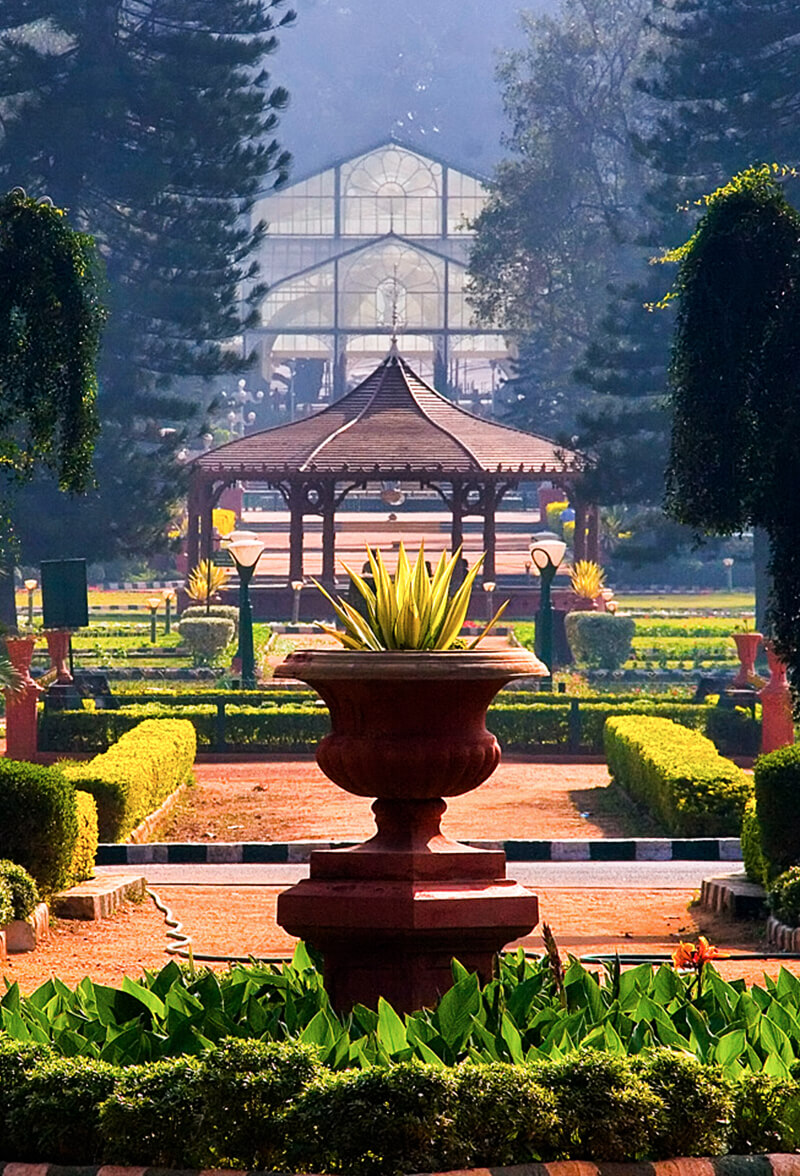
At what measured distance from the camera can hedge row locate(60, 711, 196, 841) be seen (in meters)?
15.3

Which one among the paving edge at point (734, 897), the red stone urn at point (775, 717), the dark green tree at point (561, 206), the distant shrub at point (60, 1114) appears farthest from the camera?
the dark green tree at point (561, 206)

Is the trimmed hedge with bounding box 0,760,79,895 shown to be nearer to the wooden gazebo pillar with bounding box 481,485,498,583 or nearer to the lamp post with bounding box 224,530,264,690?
the lamp post with bounding box 224,530,264,690

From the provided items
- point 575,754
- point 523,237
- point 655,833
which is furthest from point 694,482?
point 523,237

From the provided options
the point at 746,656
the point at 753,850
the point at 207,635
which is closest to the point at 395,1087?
the point at 753,850

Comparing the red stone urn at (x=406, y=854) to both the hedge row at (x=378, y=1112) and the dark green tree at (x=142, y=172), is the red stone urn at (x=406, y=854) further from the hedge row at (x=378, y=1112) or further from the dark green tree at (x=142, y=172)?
the dark green tree at (x=142, y=172)

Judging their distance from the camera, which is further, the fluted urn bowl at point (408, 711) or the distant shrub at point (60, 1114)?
the fluted urn bowl at point (408, 711)

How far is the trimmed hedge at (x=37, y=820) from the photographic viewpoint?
11.2m

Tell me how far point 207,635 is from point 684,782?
65.3 ft

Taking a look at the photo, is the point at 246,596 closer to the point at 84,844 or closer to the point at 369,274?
the point at 84,844

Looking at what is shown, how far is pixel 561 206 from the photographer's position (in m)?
69.7

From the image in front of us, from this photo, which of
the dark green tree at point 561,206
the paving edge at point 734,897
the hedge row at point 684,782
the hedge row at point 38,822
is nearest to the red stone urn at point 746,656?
the hedge row at point 684,782

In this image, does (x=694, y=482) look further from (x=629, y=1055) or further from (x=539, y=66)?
(x=539, y=66)

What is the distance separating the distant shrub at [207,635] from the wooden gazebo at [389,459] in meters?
3.36

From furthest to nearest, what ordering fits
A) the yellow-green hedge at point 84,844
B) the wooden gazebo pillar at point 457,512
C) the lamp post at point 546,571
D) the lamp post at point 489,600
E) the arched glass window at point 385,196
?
the arched glass window at point 385,196 < the lamp post at point 489,600 < the wooden gazebo pillar at point 457,512 < the lamp post at point 546,571 < the yellow-green hedge at point 84,844
